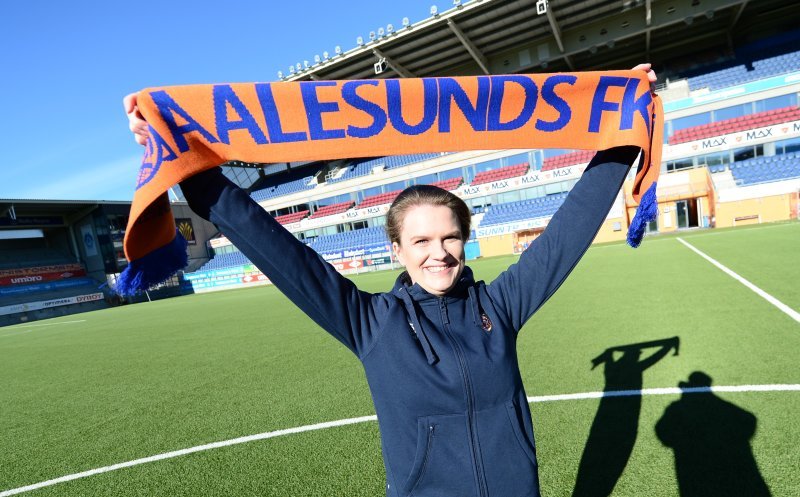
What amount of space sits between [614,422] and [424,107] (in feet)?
9.05

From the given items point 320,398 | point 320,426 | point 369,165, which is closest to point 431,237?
point 320,426

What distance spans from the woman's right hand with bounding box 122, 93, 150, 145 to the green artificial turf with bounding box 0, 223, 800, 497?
7.44 feet

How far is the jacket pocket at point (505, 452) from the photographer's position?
1.22 metres

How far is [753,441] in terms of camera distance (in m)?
2.54

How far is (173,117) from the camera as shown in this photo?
1307 mm

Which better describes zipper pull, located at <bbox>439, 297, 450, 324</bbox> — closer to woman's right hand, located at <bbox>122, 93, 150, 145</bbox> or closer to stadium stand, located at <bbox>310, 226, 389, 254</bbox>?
woman's right hand, located at <bbox>122, 93, 150, 145</bbox>

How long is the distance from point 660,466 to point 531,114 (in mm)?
2284

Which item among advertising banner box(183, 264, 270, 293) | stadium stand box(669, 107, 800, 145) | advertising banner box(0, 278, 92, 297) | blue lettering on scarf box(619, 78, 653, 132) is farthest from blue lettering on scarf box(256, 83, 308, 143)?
advertising banner box(0, 278, 92, 297)

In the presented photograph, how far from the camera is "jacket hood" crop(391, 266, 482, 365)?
50.1 inches

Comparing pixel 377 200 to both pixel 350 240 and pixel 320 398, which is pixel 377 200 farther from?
pixel 320 398

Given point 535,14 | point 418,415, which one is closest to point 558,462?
point 418,415

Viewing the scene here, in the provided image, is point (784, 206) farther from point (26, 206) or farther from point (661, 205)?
point (26, 206)

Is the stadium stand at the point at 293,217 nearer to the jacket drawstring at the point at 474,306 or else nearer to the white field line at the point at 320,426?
the white field line at the point at 320,426

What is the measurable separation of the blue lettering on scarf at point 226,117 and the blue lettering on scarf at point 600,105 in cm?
124
